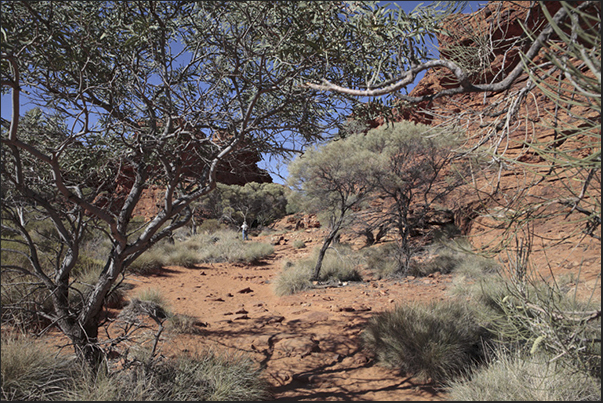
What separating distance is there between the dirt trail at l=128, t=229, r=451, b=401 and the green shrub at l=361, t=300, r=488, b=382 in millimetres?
205

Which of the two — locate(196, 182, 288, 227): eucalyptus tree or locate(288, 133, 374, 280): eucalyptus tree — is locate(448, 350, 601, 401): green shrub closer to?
locate(288, 133, 374, 280): eucalyptus tree

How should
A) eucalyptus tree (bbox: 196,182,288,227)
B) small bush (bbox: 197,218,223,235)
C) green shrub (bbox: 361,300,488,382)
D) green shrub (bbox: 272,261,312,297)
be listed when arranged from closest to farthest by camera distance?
green shrub (bbox: 361,300,488,382) → green shrub (bbox: 272,261,312,297) → small bush (bbox: 197,218,223,235) → eucalyptus tree (bbox: 196,182,288,227)

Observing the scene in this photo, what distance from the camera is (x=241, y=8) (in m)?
3.01

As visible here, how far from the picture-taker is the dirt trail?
162 inches

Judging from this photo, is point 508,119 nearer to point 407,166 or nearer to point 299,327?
point 299,327

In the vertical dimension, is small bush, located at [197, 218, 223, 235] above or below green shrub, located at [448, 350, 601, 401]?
above

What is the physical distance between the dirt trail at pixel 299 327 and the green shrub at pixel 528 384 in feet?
1.83

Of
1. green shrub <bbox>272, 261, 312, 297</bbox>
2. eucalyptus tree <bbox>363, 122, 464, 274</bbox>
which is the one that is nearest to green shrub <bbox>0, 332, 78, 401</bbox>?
green shrub <bbox>272, 261, 312, 297</bbox>

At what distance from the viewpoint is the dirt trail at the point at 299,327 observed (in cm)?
412

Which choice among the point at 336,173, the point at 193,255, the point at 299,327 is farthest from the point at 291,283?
the point at 193,255

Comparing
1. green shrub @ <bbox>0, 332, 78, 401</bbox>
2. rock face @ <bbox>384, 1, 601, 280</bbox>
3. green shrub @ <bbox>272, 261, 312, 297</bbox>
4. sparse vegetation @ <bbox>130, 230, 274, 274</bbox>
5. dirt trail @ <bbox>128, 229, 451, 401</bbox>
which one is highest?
rock face @ <bbox>384, 1, 601, 280</bbox>

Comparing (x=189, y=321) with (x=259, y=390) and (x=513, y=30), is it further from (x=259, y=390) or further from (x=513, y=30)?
(x=513, y=30)

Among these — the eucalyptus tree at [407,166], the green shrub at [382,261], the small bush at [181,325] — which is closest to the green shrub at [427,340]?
the small bush at [181,325]

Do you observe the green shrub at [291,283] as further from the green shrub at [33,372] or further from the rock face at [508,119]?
the green shrub at [33,372]
